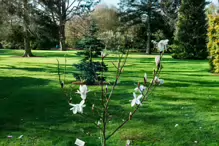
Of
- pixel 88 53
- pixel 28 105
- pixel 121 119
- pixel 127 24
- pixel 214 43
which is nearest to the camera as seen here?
pixel 121 119

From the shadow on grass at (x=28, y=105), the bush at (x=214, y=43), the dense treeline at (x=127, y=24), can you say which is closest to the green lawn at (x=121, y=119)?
the shadow on grass at (x=28, y=105)

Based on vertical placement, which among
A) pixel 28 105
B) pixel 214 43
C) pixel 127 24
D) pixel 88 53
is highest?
pixel 127 24

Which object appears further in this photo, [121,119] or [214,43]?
[214,43]

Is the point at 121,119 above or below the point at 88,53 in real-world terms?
below

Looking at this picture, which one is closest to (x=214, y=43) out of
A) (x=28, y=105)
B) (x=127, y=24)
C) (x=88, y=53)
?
(x=88, y=53)

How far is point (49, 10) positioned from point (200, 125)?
83.5 feet

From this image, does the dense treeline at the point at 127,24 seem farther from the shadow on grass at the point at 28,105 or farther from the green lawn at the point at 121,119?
the green lawn at the point at 121,119

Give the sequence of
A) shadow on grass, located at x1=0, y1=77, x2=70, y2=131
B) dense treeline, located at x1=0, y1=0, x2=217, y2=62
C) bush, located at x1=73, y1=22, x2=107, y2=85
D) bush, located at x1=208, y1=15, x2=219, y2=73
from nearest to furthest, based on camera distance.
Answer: shadow on grass, located at x1=0, y1=77, x2=70, y2=131
bush, located at x1=73, y1=22, x2=107, y2=85
bush, located at x1=208, y1=15, x2=219, y2=73
dense treeline, located at x1=0, y1=0, x2=217, y2=62

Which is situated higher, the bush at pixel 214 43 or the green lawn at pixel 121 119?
the bush at pixel 214 43

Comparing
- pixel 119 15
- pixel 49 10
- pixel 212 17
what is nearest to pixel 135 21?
pixel 119 15

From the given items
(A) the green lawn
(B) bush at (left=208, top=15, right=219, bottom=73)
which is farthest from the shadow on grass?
(B) bush at (left=208, top=15, right=219, bottom=73)

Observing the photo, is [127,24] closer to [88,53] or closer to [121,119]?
[88,53]

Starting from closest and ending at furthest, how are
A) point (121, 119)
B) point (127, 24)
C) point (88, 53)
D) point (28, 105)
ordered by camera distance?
point (121, 119) → point (28, 105) → point (88, 53) → point (127, 24)

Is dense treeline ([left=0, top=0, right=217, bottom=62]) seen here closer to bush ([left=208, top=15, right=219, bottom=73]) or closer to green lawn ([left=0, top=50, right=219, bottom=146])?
bush ([left=208, top=15, right=219, bottom=73])
